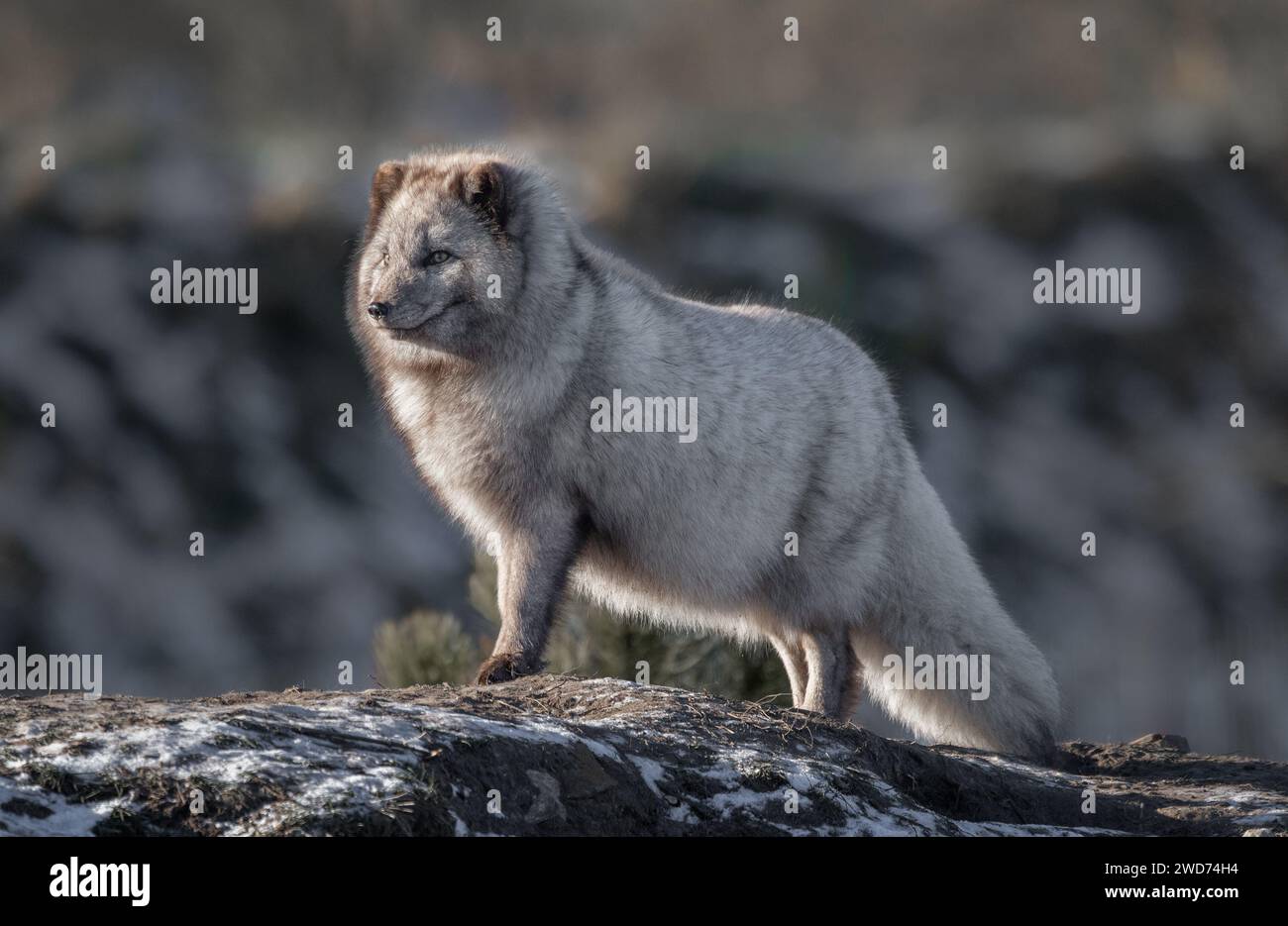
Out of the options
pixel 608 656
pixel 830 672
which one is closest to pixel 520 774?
pixel 830 672

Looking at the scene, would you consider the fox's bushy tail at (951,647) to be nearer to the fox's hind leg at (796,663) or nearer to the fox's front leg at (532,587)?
the fox's hind leg at (796,663)

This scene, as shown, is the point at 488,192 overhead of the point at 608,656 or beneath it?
overhead

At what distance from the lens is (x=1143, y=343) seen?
24.6 meters

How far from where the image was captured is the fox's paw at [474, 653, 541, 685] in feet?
22.8

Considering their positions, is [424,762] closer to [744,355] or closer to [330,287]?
[744,355]

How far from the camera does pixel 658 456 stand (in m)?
7.50

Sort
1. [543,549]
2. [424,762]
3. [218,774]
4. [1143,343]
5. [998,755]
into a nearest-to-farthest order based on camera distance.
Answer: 1. [218,774]
2. [424,762]
3. [543,549]
4. [998,755]
5. [1143,343]

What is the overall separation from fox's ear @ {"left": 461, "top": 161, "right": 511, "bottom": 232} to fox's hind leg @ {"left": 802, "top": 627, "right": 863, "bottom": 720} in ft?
9.31

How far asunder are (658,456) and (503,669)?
4.29ft

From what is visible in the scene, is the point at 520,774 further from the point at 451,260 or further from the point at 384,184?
the point at 384,184

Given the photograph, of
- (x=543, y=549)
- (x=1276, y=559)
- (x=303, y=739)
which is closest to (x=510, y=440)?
(x=543, y=549)

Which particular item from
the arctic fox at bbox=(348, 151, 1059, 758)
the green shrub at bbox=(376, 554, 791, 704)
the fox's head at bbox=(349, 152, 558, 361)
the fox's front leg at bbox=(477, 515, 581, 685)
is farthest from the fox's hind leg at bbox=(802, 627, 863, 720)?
the fox's head at bbox=(349, 152, 558, 361)

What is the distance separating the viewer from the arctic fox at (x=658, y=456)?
23.8ft

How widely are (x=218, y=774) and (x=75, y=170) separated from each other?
2377cm
